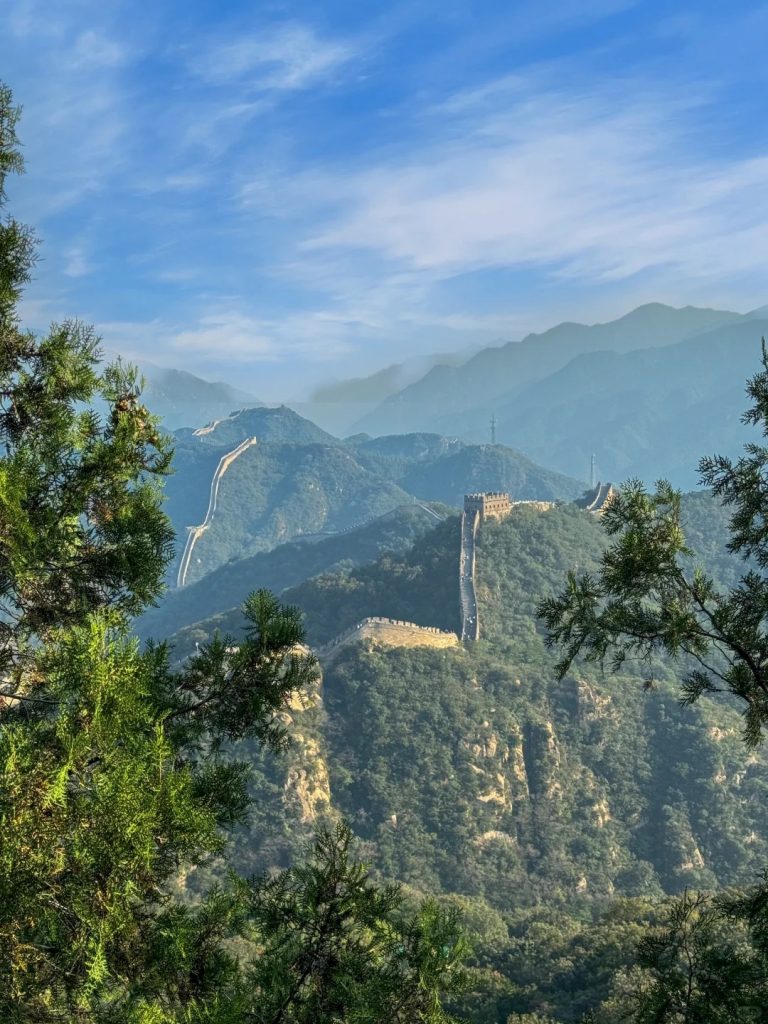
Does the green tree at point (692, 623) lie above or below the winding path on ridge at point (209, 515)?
below

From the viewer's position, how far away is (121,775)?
4.41 meters

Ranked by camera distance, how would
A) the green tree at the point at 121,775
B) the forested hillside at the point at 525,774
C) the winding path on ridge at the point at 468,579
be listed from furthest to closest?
the winding path on ridge at the point at 468,579
the forested hillside at the point at 525,774
the green tree at the point at 121,775

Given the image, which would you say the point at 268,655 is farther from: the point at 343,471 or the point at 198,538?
the point at 343,471

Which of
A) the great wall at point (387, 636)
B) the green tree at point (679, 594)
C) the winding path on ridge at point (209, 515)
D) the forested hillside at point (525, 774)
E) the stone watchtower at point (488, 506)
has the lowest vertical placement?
the forested hillside at point (525, 774)

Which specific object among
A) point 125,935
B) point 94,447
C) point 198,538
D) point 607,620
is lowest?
point 125,935

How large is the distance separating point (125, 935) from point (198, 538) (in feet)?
456

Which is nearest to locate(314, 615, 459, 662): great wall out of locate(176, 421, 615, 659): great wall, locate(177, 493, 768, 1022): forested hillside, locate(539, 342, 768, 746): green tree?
locate(176, 421, 615, 659): great wall

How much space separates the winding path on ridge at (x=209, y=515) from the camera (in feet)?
437

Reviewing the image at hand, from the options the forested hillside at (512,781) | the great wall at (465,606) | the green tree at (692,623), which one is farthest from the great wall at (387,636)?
the green tree at (692,623)

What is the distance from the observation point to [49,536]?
21.2 ft

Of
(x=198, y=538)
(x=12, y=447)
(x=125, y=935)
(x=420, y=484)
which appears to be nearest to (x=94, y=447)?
(x=12, y=447)

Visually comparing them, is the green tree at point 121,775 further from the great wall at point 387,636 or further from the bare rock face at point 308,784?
the great wall at point 387,636

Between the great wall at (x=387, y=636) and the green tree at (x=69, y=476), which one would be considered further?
the great wall at (x=387, y=636)

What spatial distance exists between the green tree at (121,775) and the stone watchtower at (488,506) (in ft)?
182
